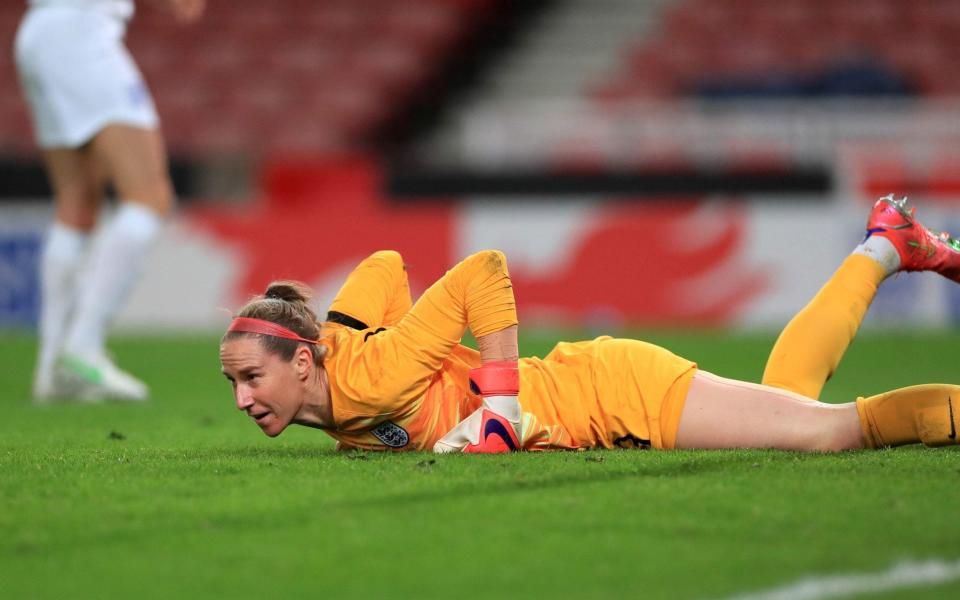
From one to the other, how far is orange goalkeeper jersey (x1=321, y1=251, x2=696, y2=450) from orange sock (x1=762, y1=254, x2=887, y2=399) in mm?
346

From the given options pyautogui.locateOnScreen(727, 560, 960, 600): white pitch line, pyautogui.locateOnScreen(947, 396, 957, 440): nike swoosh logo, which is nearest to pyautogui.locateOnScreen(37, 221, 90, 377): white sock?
pyautogui.locateOnScreen(947, 396, 957, 440): nike swoosh logo

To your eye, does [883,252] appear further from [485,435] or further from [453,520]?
[453,520]

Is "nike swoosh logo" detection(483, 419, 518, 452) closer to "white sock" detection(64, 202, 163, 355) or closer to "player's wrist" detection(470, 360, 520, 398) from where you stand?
"player's wrist" detection(470, 360, 520, 398)

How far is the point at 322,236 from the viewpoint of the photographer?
11.2m

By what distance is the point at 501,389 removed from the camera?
368 cm

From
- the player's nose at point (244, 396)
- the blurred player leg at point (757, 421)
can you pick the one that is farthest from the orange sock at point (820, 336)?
the player's nose at point (244, 396)

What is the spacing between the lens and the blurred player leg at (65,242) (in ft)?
20.2

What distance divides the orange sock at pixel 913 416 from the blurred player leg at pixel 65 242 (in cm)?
369

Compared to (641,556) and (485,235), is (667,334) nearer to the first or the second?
(485,235)

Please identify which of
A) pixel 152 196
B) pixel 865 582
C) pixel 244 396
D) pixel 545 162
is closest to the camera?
pixel 865 582

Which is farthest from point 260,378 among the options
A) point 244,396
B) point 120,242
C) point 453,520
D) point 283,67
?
point 283,67

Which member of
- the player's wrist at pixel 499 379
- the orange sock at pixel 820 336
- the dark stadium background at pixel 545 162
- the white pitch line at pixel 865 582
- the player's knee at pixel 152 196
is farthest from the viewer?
the dark stadium background at pixel 545 162

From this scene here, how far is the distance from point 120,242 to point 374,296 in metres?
2.26

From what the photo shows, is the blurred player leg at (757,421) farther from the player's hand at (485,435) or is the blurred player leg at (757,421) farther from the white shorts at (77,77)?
the white shorts at (77,77)
